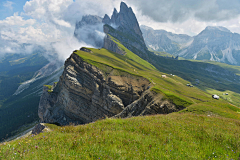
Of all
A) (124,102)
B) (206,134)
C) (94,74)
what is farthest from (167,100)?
(94,74)

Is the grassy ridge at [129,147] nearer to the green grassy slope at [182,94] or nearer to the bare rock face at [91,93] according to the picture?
the green grassy slope at [182,94]

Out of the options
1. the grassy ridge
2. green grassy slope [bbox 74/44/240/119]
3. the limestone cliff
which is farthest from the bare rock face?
the grassy ridge

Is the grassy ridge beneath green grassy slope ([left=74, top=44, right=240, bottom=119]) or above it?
above

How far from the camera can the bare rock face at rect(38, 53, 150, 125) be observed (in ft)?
239

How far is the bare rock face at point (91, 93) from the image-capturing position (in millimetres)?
72938

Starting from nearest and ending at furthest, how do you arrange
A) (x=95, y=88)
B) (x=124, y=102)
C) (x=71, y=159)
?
(x=71, y=159) → (x=124, y=102) → (x=95, y=88)

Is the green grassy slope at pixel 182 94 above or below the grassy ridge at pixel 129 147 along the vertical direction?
below

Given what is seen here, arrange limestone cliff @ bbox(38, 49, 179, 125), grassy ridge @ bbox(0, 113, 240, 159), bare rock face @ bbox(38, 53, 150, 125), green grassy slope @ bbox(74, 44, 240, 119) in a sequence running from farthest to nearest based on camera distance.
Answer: bare rock face @ bbox(38, 53, 150, 125) → limestone cliff @ bbox(38, 49, 179, 125) → green grassy slope @ bbox(74, 44, 240, 119) → grassy ridge @ bbox(0, 113, 240, 159)

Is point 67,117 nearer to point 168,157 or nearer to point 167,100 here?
point 167,100

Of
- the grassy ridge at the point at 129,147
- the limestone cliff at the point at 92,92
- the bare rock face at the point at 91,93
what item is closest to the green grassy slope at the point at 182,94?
the limestone cliff at the point at 92,92

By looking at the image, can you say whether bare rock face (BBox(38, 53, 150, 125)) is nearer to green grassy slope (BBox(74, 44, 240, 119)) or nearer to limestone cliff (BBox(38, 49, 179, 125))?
limestone cliff (BBox(38, 49, 179, 125))

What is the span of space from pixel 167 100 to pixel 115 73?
4357 centimetres

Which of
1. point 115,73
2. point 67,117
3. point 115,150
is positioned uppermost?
point 115,73

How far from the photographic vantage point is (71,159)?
189 inches
